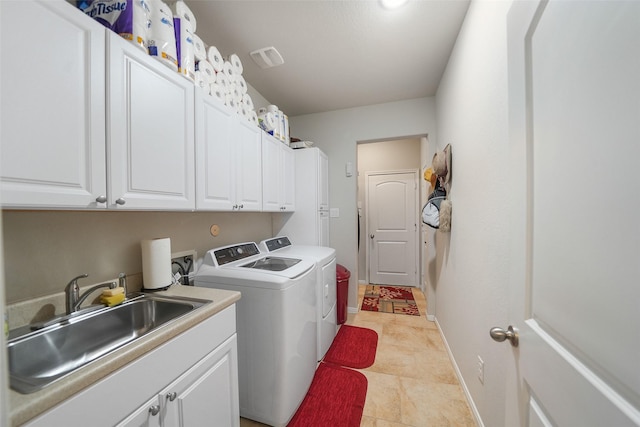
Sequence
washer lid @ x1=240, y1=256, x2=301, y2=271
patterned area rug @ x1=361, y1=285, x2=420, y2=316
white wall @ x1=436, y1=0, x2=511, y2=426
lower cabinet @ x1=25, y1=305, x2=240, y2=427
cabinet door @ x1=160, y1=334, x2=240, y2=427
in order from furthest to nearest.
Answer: patterned area rug @ x1=361, y1=285, x2=420, y2=316 → washer lid @ x1=240, y1=256, x2=301, y2=271 → white wall @ x1=436, y1=0, x2=511, y2=426 → cabinet door @ x1=160, y1=334, x2=240, y2=427 → lower cabinet @ x1=25, y1=305, x2=240, y2=427

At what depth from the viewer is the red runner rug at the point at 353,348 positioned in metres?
2.04

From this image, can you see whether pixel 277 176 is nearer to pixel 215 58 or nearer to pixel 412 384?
pixel 215 58

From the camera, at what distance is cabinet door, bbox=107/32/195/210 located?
3.03 feet

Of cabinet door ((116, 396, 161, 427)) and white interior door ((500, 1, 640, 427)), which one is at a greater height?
white interior door ((500, 1, 640, 427))

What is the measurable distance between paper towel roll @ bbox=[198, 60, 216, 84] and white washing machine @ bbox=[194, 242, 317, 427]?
1.15 metres

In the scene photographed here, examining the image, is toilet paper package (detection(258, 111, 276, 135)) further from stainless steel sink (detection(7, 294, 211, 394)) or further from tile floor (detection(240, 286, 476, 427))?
tile floor (detection(240, 286, 476, 427))

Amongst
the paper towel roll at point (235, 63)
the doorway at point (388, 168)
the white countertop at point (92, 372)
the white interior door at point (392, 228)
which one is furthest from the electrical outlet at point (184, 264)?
the white interior door at point (392, 228)

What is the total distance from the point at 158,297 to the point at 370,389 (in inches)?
60.6

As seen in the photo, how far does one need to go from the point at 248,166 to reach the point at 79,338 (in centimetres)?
128

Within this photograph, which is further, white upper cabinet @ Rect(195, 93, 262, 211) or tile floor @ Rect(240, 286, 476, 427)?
tile floor @ Rect(240, 286, 476, 427)

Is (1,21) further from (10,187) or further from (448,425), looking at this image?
(448,425)

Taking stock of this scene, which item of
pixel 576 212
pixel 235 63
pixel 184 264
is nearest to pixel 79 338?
pixel 184 264

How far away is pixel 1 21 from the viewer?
65 centimetres

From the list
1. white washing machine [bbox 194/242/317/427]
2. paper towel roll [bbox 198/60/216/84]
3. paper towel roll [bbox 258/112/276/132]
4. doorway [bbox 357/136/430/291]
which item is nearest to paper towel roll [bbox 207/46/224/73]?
paper towel roll [bbox 198/60/216/84]
